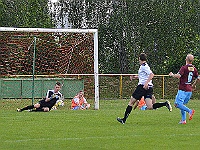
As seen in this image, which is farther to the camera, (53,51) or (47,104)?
(53,51)

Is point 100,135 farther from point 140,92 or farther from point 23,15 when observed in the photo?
point 23,15

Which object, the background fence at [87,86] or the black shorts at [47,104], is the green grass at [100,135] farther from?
the background fence at [87,86]

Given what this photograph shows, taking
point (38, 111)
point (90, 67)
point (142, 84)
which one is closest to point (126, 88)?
point (90, 67)

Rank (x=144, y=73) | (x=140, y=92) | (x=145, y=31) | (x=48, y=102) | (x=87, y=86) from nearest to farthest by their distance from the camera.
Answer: (x=140, y=92) < (x=144, y=73) < (x=48, y=102) < (x=87, y=86) < (x=145, y=31)

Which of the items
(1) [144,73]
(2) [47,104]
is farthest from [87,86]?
(1) [144,73]

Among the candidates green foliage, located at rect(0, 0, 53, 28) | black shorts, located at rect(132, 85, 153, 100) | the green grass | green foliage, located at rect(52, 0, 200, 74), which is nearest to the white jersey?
black shorts, located at rect(132, 85, 153, 100)

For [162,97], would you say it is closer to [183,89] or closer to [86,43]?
[86,43]

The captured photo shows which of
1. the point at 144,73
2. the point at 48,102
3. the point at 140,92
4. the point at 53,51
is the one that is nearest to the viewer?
the point at 140,92

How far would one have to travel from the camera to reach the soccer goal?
24812 mm

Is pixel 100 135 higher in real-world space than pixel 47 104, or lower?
higher

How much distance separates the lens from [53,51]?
2706cm

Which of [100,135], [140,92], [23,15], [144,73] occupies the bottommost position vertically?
[100,135]

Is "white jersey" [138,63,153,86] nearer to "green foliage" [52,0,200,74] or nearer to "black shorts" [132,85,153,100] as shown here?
"black shorts" [132,85,153,100]

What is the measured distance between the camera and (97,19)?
167ft
